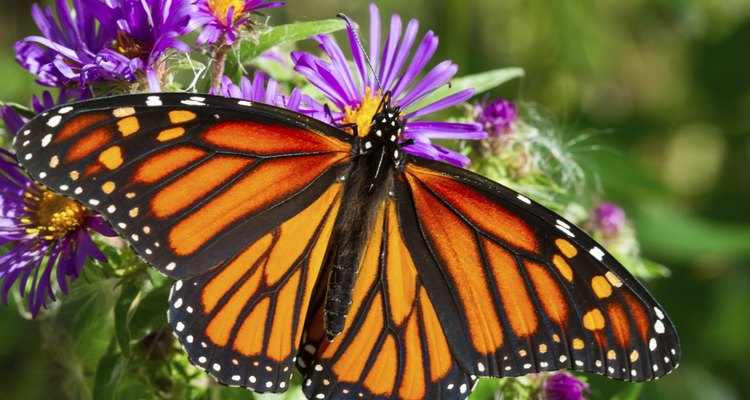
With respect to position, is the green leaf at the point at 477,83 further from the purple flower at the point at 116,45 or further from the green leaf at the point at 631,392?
the green leaf at the point at 631,392

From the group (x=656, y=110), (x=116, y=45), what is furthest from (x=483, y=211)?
(x=656, y=110)

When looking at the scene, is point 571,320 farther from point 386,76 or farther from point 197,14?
point 197,14

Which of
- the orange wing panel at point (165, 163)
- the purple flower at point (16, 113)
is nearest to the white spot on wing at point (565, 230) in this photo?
the orange wing panel at point (165, 163)

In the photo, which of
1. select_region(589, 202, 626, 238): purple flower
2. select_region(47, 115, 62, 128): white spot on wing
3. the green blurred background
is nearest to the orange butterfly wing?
select_region(47, 115, 62, 128): white spot on wing

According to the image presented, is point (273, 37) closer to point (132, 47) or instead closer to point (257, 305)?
point (132, 47)

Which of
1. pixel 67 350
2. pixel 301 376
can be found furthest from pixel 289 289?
pixel 67 350

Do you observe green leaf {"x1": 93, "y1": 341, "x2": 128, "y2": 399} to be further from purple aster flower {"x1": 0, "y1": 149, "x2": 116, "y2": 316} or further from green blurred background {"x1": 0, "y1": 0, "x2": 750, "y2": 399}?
green blurred background {"x1": 0, "y1": 0, "x2": 750, "y2": 399}
